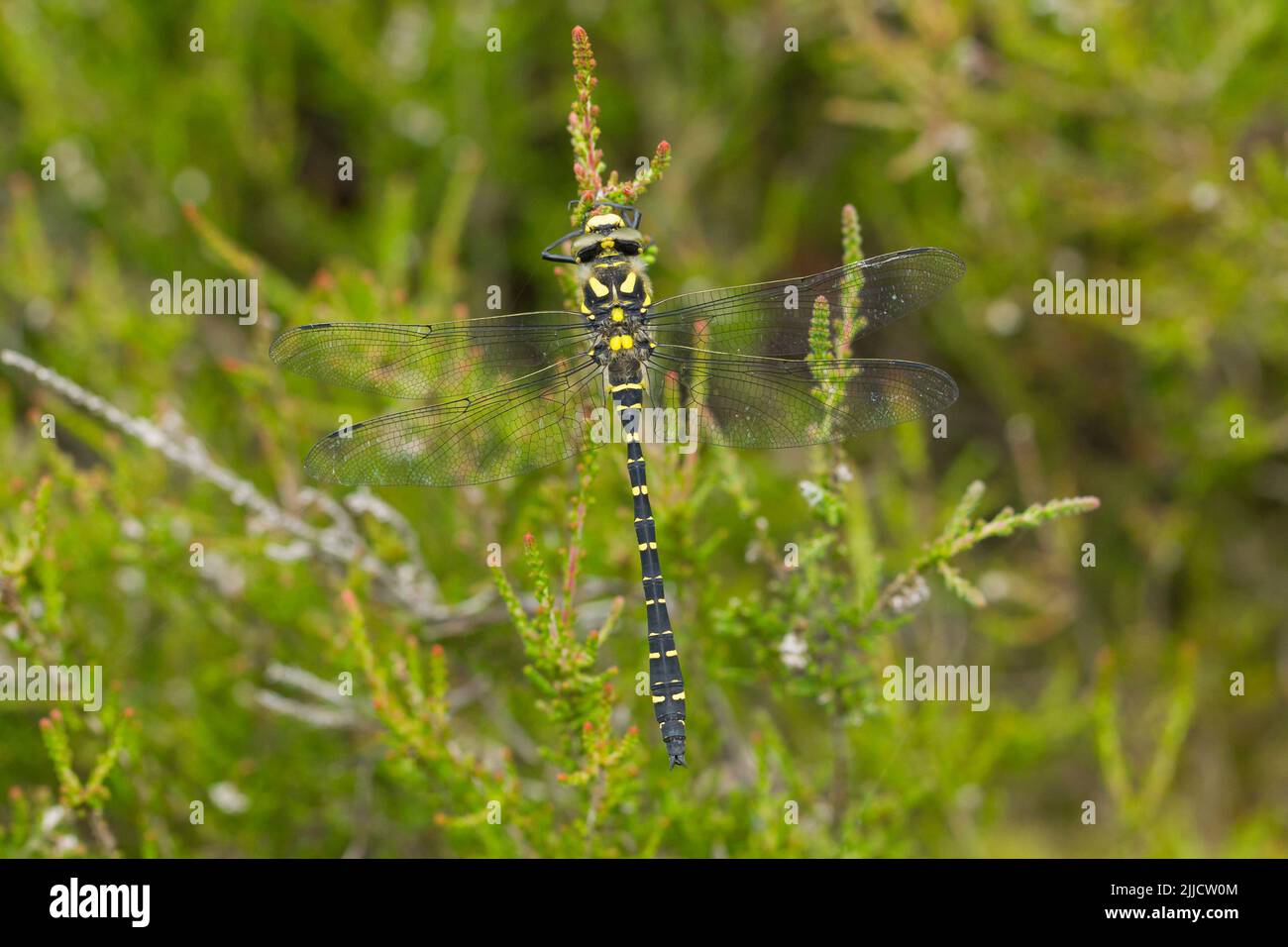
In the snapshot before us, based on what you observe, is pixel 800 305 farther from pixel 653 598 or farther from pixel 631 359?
pixel 653 598

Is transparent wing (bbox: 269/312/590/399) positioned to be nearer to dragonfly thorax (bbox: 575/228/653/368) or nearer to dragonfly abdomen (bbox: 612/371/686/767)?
dragonfly thorax (bbox: 575/228/653/368)

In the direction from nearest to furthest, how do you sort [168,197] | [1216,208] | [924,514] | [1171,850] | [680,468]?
[680,468], [1171,850], [1216,208], [924,514], [168,197]

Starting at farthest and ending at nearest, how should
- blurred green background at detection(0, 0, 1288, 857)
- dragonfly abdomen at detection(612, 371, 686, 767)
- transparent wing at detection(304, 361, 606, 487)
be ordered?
blurred green background at detection(0, 0, 1288, 857) < transparent wing at detection(304, 361, 606, 487) < dragonfly abdomen at detection(612, 371, 686, 767)

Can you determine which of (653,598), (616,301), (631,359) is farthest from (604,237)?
(653,598)

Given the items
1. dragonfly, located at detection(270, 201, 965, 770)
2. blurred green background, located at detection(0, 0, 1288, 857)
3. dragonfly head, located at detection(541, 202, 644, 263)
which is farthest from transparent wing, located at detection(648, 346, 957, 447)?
dragonfly head, located at detection(541, 202, 644, 263)

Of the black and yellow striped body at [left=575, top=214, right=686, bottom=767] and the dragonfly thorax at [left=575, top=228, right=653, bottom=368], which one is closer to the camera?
the black and yellow striped body at [left=575, top=214, right=686, bottom=767]
